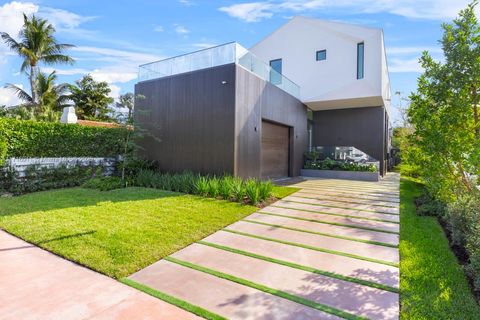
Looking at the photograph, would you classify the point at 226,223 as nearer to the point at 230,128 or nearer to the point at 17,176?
the point at 230,128

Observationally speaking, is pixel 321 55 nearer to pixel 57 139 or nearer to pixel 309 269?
pixel 57 139

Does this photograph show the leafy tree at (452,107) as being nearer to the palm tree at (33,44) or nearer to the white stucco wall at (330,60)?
the white stucco wall at (330,60)

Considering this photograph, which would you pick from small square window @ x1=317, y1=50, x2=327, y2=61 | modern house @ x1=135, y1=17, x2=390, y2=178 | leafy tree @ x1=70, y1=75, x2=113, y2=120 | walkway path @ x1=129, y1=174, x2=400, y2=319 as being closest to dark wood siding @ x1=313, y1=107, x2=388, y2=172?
modern house @ x1=135, y1=17, x2=390, y2=178

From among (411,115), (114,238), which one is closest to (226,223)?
(114,238)

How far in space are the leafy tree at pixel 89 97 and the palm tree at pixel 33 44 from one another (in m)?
4.89

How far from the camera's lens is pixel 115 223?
4.97 m

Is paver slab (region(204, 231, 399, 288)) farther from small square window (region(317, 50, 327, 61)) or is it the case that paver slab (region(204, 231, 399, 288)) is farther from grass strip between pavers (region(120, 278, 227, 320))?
small square window (region(317, 50, 327, 61))

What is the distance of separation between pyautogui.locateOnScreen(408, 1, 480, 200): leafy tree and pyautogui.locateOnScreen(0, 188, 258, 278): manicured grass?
3.78m

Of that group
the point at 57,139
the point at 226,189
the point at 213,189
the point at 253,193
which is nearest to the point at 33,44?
the point at 57,139

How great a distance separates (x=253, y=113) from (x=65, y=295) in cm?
802

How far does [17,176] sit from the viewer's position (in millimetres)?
8180

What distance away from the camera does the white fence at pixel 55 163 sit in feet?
26.9

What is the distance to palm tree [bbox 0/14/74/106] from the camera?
1848cm

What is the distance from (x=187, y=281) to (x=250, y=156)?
666cm
